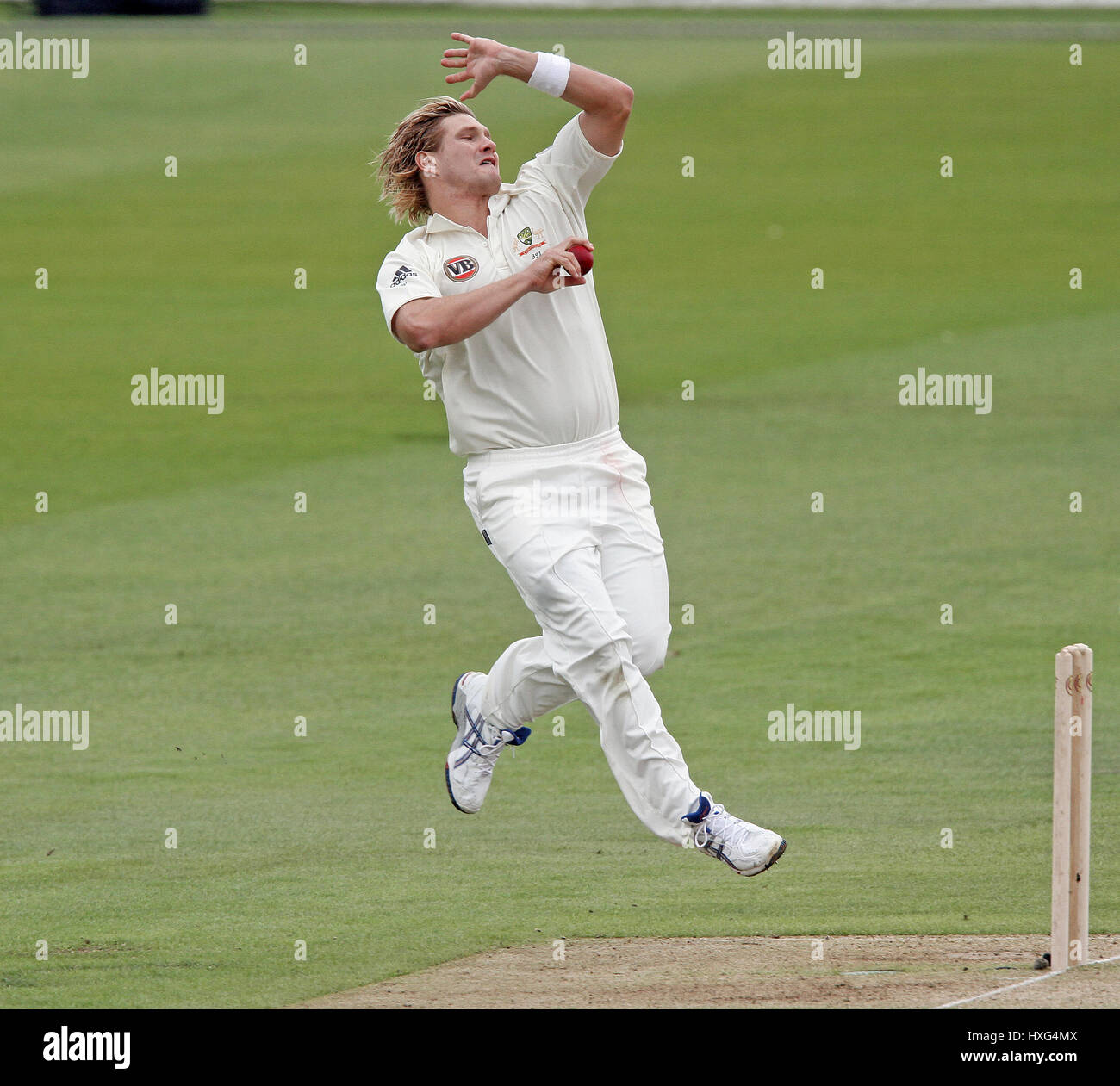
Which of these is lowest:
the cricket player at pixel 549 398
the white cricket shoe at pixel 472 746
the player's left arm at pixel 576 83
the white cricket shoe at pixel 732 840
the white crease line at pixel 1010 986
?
the white crease line at pixel 1010 986

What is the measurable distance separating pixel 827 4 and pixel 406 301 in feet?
163

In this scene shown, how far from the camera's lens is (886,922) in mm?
8547

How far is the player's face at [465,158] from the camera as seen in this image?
815 centimetres

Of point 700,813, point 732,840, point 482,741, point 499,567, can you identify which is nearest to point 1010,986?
point 732,840

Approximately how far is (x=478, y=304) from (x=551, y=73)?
1.02 m

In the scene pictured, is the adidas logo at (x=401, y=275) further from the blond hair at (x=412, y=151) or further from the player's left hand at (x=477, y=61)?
the player's left hand at (x=477, y=61)

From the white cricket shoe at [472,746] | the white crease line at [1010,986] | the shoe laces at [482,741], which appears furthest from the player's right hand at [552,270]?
the white crease line at [1010,986]

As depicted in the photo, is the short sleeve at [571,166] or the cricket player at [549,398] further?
the short sleeve at [571,166]

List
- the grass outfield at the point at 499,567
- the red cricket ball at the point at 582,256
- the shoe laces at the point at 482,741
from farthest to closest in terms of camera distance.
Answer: the grass outfield at the point at 499,567
the shoe laces at the point at 482,741
the red cricket ball at the point at 582,256

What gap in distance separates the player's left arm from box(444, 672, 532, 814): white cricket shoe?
7.97 ft

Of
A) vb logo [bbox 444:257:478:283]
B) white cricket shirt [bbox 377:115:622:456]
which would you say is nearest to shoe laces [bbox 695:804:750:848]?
white cricket shirt [bbox 377:115:622:456]

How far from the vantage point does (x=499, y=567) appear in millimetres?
16828

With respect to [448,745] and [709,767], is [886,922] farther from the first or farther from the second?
[448,745]

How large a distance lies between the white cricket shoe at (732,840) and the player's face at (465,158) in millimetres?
2582
